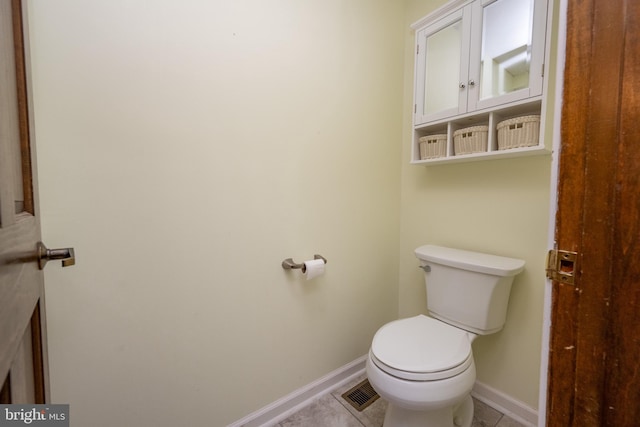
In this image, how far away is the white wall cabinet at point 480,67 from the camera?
113cm

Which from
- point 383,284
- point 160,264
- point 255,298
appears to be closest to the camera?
point 160,264

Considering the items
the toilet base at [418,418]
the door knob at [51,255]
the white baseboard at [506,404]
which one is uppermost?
the door knob at [51,255]

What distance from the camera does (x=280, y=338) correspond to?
130cm

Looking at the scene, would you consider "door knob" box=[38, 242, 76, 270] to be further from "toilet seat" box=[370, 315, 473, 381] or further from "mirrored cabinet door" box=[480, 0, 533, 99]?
"mirrored cabinet door" box=[480, 0, 533, 99]

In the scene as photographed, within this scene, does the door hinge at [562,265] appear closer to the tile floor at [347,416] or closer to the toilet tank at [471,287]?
the toilet tank at [471,287]

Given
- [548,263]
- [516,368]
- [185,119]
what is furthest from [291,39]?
[516,368]

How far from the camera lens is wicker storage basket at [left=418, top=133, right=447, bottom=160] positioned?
1.46 metres

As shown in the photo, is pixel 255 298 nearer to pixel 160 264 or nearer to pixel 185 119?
pixel 160 264

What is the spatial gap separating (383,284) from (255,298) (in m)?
0.88

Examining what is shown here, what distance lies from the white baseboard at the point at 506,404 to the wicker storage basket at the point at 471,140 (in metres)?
1.25

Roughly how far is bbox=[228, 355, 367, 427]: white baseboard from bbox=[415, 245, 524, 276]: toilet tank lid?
30.7 inches

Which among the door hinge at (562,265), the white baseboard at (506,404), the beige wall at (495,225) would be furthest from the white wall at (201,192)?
the door hinge at (562,265)

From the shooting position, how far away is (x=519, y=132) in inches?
45.6

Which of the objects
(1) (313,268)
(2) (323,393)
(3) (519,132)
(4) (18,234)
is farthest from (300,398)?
(3) (519,132)
